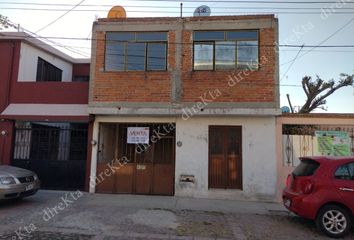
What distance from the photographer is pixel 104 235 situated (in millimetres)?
6734

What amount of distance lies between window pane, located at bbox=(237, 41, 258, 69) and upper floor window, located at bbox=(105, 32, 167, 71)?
2.56m

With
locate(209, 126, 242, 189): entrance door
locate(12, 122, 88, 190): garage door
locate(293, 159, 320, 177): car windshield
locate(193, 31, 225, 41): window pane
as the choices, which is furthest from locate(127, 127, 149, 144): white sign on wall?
locate(293, 159, 320, 177): car windshield

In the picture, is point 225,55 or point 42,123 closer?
point 225,55

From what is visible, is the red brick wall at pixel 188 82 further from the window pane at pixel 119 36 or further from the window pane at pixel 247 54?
the window pane at pixel 119 36

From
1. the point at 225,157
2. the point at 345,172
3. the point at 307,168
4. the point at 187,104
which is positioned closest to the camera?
the point at 345,172

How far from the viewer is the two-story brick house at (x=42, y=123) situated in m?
11.7

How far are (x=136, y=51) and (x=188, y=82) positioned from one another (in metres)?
2.18

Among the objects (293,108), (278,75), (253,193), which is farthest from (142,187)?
(293,108)

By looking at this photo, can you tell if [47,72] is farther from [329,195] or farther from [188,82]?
[329,195]

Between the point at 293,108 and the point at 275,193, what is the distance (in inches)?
570

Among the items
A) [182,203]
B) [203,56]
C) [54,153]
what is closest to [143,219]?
[182,203]

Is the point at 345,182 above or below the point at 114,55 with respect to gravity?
below

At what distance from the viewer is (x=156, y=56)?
38.1 feet

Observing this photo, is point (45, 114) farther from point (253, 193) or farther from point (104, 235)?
point (253, 193)
